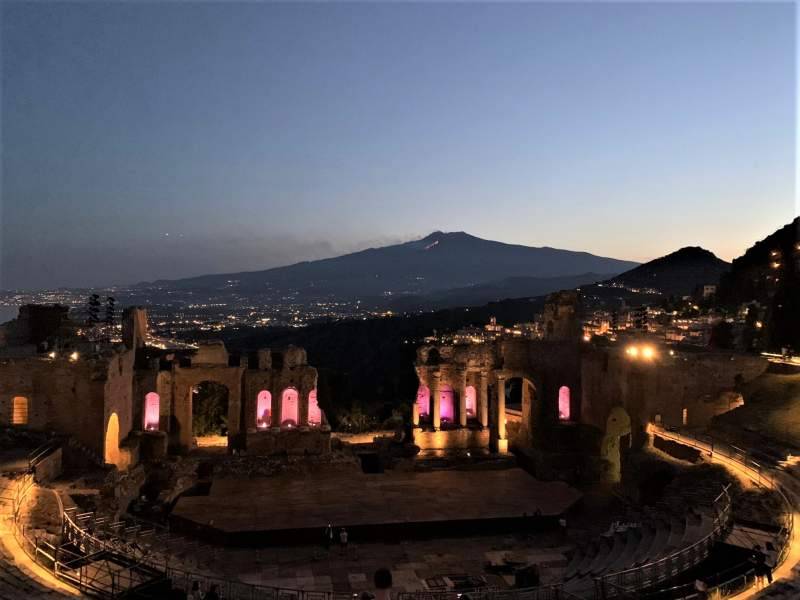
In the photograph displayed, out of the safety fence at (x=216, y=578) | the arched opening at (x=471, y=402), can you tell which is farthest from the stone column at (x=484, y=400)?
the safety fence at (x=216, y=578)

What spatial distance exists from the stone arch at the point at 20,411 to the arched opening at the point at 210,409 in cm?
1571

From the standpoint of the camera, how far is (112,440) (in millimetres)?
27344

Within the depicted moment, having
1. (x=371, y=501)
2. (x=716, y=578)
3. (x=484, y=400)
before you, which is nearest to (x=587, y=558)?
(x=716, y=578)

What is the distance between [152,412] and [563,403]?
70.3 ft

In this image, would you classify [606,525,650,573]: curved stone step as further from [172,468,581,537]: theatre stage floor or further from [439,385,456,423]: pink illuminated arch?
[439,385,456,423]: pink illuminated arch

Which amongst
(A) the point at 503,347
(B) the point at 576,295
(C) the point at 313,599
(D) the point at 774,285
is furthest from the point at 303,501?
(D) the point at 774,285

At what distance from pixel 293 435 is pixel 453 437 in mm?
8512

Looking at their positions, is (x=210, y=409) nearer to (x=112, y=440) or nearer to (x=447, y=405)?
(x=112, y=440)

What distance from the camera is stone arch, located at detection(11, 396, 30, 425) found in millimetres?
25500

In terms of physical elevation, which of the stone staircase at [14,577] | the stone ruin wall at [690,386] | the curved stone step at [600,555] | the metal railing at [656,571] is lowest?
the curved stone step at [600,555]

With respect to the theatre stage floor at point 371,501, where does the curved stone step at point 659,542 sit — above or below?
above

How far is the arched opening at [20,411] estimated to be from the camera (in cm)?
2552

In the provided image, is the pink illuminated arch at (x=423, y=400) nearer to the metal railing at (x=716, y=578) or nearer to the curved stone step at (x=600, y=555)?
the curved stone step at (x=600, y=555)

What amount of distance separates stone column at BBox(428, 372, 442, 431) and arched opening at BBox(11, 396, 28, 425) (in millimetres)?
18353
